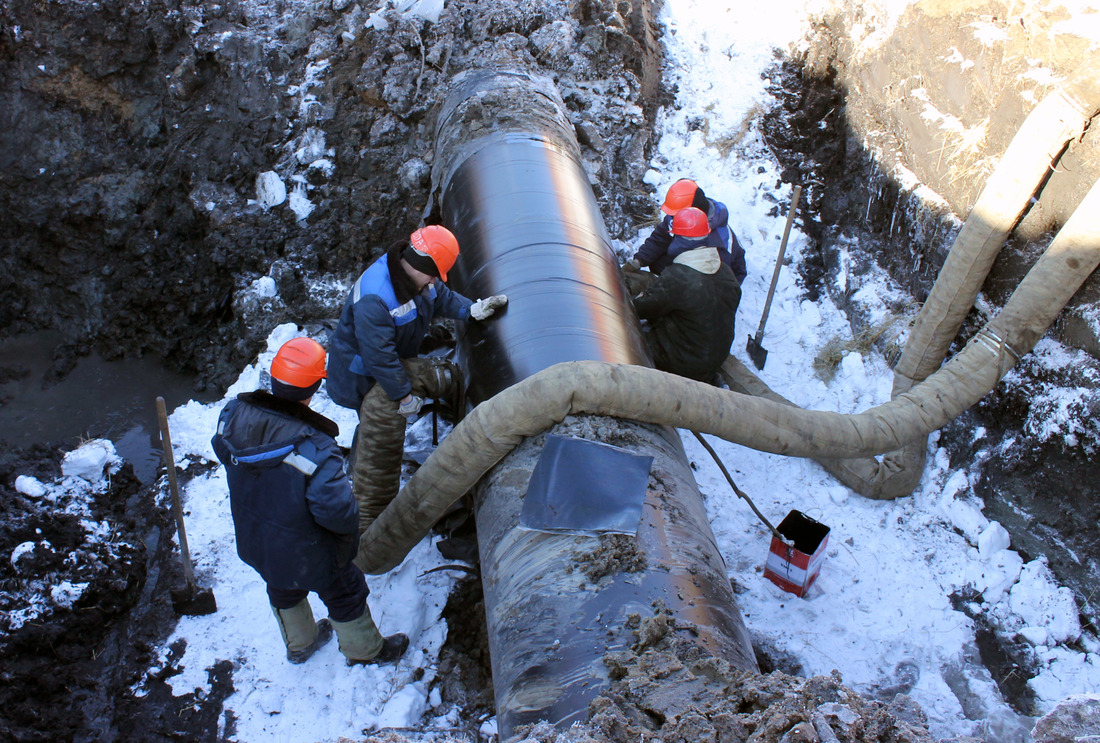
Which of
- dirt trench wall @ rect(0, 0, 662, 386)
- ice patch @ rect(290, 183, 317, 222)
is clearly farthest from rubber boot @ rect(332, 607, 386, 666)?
ice patch @ rect(290, 183, 317, 222)

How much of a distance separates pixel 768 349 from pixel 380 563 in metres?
3.21

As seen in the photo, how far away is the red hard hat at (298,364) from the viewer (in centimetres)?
296

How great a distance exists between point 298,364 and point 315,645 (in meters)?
1.55

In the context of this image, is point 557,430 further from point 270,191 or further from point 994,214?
point 270,191

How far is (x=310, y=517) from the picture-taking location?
3.06m

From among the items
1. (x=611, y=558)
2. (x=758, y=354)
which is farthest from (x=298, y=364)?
(x=758, y=354)

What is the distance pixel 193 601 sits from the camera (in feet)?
12.4

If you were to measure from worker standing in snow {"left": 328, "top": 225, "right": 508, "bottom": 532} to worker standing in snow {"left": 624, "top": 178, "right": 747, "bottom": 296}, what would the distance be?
1633mm

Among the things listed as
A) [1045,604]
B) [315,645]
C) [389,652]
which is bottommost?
[1045,604]

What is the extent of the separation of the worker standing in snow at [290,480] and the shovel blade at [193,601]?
797 millimetres

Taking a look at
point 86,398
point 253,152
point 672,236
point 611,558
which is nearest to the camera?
point 611,558

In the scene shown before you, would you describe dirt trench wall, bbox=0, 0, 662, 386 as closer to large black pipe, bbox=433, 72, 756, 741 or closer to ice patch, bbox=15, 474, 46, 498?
large black pipe, bbox=433, 72, 756, 741

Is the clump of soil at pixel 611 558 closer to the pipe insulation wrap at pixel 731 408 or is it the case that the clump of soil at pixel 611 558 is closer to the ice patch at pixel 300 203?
the pipe insulation wrap at pixel 731 408

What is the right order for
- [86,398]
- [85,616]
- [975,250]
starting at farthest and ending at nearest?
[86,398], [975,250], [85,616]
